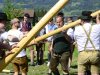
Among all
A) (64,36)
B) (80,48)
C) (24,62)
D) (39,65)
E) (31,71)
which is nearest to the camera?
(80,48)

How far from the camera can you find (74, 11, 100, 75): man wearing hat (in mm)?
10531

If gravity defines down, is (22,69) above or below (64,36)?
below

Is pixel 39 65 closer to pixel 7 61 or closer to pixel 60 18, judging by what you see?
pixel 60 18

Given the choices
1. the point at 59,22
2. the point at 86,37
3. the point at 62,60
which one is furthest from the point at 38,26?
the point at 62,60

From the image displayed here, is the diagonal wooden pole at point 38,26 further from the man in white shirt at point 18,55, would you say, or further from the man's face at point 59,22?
the man's face at point 59,22

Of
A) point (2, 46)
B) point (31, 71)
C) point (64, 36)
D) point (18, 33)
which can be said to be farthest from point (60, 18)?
point (2, 46)

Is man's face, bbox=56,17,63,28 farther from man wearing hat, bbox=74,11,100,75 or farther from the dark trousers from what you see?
man wearing hat, bbox=74,11,100,75

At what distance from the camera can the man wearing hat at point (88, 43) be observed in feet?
34.6

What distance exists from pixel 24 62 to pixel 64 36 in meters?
1.44

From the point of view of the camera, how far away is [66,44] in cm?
1262

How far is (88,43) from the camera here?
35.1ft

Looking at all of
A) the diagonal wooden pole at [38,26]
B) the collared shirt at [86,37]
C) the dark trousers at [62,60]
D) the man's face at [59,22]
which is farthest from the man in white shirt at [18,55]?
the diagonal wooden pole at [38,26]

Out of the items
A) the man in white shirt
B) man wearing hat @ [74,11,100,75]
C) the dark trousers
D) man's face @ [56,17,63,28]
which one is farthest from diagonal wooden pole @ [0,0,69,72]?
the dark trousers

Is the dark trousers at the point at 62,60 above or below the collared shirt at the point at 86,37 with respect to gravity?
below
